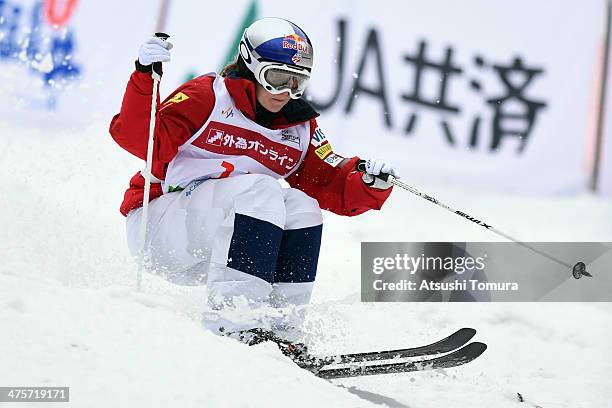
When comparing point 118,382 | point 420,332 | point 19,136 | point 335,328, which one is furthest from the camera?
point 19,136

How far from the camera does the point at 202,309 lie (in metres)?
3.15

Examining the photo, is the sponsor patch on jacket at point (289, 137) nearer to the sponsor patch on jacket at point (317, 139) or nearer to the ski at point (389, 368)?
the sponsor patch on jacket at point (317, 139)

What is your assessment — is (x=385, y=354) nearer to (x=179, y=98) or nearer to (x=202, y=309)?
(x=202, y=309)

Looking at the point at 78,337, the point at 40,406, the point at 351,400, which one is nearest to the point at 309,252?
the point at 351,400

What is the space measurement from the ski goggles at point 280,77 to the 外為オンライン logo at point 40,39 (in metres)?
3.78

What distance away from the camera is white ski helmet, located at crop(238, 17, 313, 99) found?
3488mm

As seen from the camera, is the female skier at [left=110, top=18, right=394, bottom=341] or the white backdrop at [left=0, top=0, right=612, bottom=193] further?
the white backdrop at [left=0, top=0, right=612, bottom=193]

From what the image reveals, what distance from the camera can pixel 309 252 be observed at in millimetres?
3459

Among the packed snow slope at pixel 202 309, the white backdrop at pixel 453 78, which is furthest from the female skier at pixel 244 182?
the white backdrop at pixel 453 78

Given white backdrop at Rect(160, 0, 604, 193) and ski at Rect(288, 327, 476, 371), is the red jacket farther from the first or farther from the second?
white backdrop at Rect(160, 0, 604, 193)

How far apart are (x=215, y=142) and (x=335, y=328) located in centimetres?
106

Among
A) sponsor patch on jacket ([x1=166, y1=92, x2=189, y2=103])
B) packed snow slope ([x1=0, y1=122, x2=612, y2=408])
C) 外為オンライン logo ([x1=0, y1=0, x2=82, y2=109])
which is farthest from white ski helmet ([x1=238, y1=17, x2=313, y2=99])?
外為オンライン logo ([x1=0, y1=0, x2=82, y2=109])

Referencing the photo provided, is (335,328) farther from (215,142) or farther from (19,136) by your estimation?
(19,136)

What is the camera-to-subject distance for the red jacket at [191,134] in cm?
324
